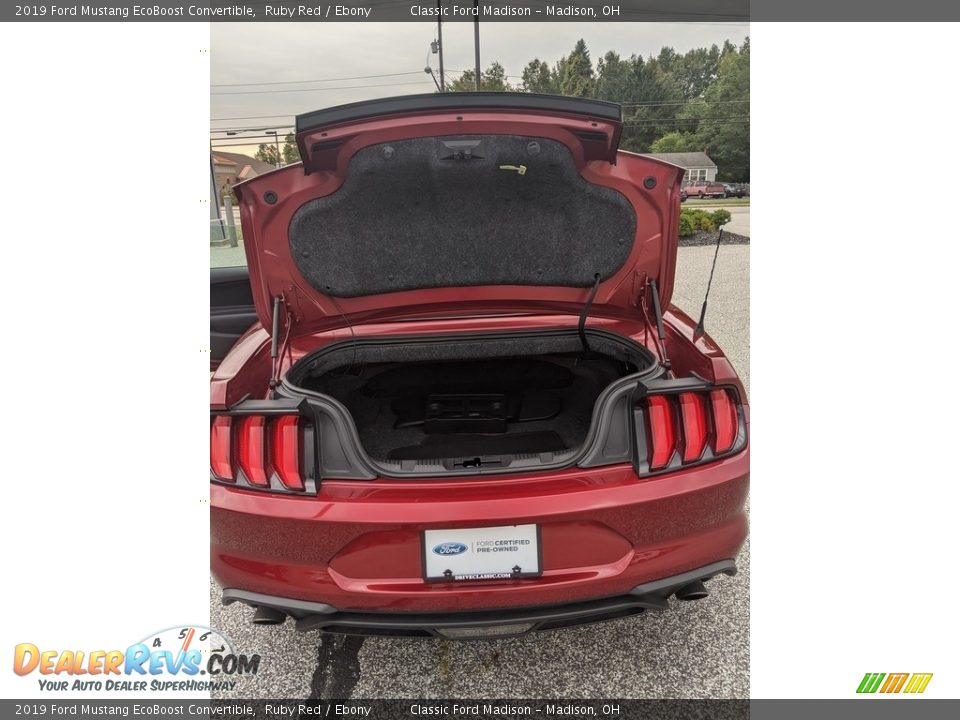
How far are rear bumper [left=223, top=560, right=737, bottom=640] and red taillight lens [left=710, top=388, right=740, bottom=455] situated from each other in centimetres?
36

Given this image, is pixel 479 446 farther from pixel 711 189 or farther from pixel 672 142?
pixel 672 142

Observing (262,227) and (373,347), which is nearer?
(262,227)

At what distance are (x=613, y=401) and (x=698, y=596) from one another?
593 millimetres

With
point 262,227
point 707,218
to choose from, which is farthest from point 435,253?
point 707,218

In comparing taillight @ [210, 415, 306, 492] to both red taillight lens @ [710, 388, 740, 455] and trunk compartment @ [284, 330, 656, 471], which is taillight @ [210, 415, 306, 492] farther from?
red taillight lens @ [710, 388, 740, 455]

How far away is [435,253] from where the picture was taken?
78.2 inches

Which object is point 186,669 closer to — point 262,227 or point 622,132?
point 262,227

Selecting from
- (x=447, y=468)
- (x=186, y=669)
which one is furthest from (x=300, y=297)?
(x=186, y=669)

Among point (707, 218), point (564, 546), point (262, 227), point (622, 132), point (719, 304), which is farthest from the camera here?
point (707, 218)

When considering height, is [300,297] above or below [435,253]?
below

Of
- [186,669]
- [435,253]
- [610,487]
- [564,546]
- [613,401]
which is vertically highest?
[435,253]

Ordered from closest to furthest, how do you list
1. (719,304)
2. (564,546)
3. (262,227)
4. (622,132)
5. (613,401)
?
(564,546) → (613,401) → (622,132) → (262,227) → (719,304)
